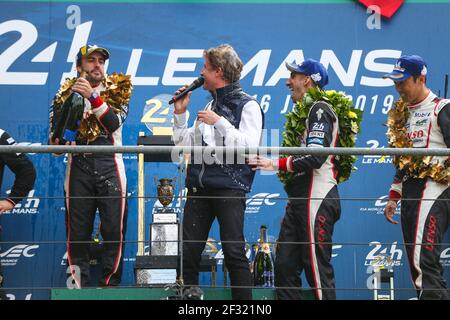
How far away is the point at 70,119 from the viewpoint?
248 inches

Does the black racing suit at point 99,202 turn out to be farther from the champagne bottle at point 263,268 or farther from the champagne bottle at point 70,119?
the champagne bottle at point 263,268

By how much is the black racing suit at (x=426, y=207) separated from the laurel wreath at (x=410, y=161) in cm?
3

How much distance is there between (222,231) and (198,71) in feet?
6.87

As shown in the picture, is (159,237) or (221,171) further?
(159,237)

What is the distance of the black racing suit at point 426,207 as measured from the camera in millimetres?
5715

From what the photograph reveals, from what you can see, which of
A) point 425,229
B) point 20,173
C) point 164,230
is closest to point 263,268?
point 164,230

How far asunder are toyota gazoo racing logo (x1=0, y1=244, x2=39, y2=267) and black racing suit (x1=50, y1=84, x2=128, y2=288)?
0.90 metres

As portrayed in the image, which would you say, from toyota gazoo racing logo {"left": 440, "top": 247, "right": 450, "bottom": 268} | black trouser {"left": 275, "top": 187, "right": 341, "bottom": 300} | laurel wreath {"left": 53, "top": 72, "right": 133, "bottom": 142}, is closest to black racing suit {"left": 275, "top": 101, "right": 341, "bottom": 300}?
black trouser {"left": 275, "top": 187, "right": 341, "bottom": 300}

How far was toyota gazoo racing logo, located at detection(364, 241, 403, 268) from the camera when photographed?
7.25 metres

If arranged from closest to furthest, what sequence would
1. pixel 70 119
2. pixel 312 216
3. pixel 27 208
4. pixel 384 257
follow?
1. pixel 312 216
2. pixel 70 119
3. pixel 27 208
4. pixel 384 257

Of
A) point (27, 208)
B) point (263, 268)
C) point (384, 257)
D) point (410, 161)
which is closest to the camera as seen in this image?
point (410, 161)

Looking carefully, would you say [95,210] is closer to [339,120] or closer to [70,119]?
[70,119]

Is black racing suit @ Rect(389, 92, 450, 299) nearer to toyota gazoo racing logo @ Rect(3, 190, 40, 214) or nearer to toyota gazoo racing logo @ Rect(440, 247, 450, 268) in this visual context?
toyota gazoo racing logo @ Rect(440, 247, 450, 268)

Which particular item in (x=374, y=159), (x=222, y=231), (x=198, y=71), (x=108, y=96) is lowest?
(x=222, y=231)
